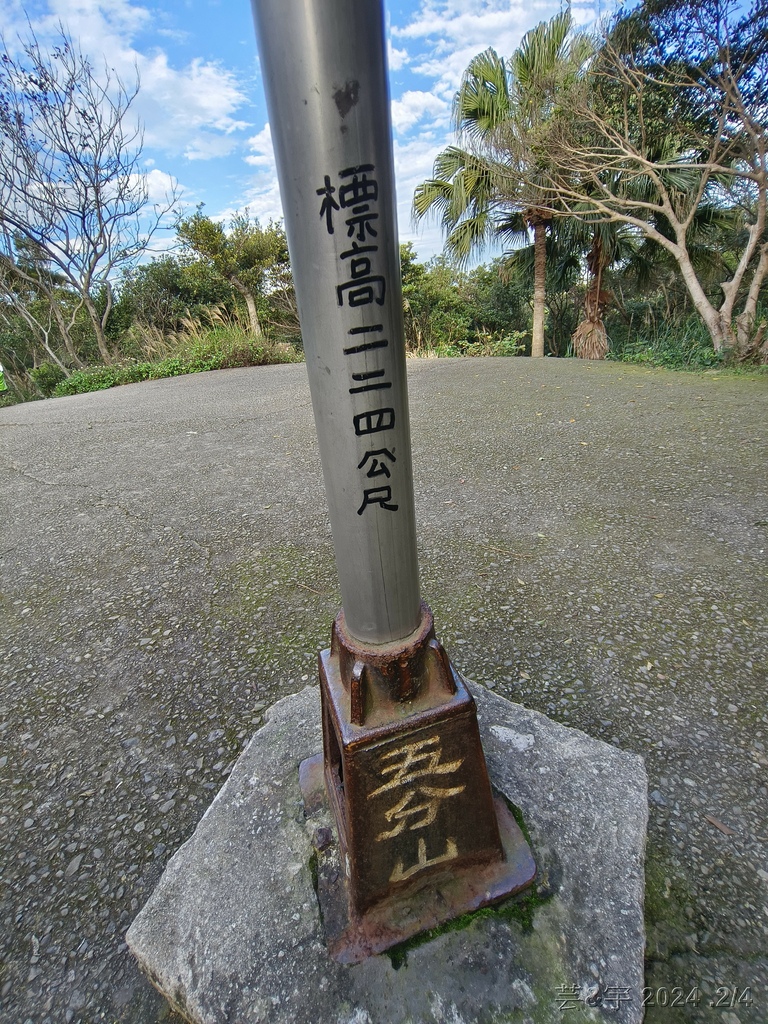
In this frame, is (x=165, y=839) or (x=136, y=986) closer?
(x=136, y=986)

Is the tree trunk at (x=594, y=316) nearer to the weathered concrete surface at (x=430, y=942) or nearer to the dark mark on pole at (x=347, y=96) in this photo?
the weathered concrete surface at (x=430, y=942)

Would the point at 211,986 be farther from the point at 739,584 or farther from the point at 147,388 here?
the point at 147,388

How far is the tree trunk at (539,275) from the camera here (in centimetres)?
900

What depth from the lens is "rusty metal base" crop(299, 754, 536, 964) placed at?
0.90m

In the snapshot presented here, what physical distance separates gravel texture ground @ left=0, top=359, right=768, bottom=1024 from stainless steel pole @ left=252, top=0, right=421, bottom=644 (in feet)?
2.72

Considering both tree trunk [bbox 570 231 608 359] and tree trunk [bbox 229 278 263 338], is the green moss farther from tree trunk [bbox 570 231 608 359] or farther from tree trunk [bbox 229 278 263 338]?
tree trunk [bbox 229 278 263 338]

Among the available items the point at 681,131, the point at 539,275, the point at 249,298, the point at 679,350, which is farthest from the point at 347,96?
the point at 249,298

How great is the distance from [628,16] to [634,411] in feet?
16.2

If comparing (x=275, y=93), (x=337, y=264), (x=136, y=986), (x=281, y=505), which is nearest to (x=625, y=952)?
(x=136, y=986)

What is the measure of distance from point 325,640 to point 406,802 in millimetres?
936

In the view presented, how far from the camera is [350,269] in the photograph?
671 mm

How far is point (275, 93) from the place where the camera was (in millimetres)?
611

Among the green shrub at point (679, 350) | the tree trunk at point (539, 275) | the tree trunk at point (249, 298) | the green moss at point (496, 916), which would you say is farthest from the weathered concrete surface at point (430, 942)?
the tree trunk at point (249, 298)

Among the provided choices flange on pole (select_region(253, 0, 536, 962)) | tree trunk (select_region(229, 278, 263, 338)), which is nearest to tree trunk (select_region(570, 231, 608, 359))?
tree trunk (select_region(229, 278, 263, 338))
